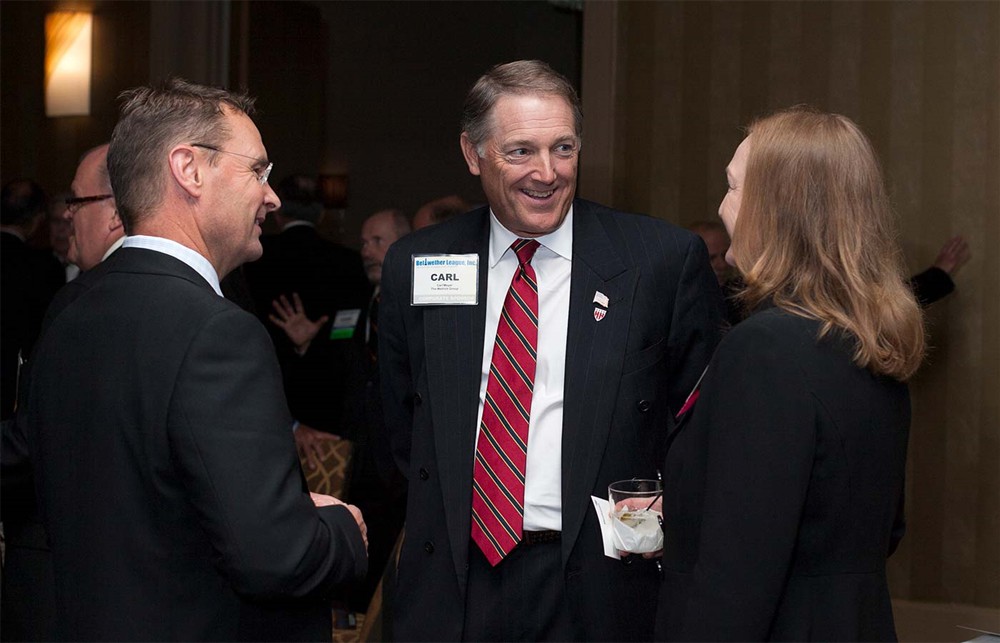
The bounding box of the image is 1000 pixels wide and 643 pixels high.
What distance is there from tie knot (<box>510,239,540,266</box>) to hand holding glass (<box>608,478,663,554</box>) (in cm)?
62

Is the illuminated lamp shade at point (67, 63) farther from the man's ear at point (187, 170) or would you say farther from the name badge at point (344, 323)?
the man's ear at point (187, 170)

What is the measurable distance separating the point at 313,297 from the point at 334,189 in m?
2.01

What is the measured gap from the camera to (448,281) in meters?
2.35

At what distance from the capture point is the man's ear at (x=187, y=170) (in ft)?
5.60

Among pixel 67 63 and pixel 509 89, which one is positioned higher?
pixel 67 63

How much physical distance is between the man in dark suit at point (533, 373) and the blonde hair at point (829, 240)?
61 centimetres

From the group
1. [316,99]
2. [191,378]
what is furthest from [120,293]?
[316,99]

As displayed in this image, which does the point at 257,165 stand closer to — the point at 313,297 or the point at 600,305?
the point at 600,305

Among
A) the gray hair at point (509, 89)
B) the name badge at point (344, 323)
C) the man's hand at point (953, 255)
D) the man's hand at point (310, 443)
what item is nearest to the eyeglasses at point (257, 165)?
the gray hair at point (509, 89)

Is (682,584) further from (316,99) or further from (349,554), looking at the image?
(316,99)

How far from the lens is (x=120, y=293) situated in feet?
5.31

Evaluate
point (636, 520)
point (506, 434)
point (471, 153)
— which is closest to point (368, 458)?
point (471, 153)

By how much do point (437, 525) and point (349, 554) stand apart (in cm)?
59

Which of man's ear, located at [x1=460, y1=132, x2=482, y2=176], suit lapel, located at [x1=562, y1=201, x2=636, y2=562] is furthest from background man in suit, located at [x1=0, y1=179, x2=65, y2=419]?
suit lapel, located at [x1=562, y1=201, x2=636, y2=562]
